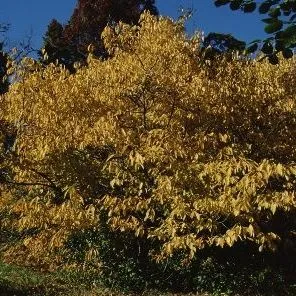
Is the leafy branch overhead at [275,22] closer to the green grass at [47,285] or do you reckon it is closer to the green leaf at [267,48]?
the green leaf at [267,48]

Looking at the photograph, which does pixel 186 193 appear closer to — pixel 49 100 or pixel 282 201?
pixel 282 201

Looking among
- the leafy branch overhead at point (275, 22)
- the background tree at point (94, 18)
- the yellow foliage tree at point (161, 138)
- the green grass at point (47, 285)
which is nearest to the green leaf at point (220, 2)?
the leafy branch overhead at point (275, 22)

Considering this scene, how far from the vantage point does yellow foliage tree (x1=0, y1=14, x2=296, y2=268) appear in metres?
7.00

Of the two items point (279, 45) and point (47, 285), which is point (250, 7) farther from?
point (47, 285)

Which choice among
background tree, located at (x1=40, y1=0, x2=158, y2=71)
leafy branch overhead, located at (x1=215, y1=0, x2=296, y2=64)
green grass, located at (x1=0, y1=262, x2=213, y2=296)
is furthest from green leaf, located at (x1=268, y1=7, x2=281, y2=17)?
background tree, located at (x1=40, y1=0, x2=158, y2=71)

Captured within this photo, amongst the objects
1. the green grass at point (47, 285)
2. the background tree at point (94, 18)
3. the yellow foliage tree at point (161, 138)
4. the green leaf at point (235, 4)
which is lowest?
the green grass at point (47, 285)

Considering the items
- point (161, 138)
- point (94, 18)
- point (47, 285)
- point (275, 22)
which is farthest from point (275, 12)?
point (94, 18)

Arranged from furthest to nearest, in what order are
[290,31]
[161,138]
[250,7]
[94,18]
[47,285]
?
[94,18], [47,285], [161,138], [250,7], [290,31]

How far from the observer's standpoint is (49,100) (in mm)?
7477

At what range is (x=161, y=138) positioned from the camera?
7148 millimetres

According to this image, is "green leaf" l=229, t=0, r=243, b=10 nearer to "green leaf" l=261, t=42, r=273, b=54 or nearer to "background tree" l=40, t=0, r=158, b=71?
"green leaf" l=261, t=42, r=273, b=54

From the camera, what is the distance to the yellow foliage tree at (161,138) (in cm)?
700

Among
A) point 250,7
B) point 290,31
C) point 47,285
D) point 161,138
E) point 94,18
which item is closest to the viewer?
point 290,31

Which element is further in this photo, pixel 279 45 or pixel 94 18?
pixel 94 18
